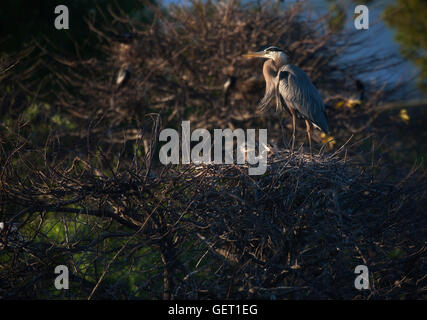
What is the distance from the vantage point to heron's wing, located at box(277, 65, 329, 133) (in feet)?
20.7

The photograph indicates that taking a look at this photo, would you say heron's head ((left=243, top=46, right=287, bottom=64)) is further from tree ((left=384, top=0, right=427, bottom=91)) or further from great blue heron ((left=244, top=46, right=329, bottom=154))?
tree ((left=384, top=0, right=427, bottom=91))

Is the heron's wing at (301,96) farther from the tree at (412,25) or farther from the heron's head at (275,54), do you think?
the tree at (412,25)

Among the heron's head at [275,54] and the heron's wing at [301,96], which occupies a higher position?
the heron's head at [275,54]

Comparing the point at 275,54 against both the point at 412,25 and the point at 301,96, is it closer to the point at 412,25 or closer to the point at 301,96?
the point at 301,96

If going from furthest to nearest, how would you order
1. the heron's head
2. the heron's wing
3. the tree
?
1. the tree
2. the heron's head
3. the heron's wing

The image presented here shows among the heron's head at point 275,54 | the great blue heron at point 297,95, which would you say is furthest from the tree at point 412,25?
the great blue heron at point 297,95

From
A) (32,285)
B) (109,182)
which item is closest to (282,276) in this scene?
(109,182)

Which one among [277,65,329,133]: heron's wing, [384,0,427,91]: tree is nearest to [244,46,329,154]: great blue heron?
[277,65,329,133]: heron's wing

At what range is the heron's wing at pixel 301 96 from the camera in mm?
6312

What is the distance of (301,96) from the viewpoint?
20.7ft

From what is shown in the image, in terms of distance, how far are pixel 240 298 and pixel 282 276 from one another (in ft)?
1.73
